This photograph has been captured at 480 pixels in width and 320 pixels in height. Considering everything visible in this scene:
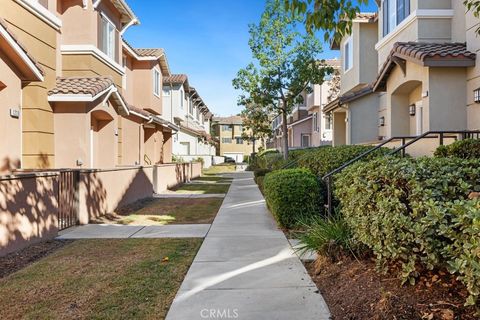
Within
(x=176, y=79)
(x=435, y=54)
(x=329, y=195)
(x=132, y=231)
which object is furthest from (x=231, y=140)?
(x=329, y=195)

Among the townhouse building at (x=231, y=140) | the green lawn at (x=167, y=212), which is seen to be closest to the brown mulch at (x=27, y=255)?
the green lawn at (x=167, y=212)

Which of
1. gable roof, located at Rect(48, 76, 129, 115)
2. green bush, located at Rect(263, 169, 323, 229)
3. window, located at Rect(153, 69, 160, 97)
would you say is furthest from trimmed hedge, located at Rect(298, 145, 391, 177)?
window, located at Rect(153, 69, 160, 97)

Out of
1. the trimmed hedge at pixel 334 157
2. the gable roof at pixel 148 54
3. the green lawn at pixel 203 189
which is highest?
the gable roof at pixel 148 54

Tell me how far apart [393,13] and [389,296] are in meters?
12.7

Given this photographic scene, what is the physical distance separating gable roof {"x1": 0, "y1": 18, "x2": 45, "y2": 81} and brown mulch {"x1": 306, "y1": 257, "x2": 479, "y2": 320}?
8.22m

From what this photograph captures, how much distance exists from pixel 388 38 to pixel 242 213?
8701 mm

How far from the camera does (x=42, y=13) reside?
11234mm

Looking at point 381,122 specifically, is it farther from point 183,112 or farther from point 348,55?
point 183,112

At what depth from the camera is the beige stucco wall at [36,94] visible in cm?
1038

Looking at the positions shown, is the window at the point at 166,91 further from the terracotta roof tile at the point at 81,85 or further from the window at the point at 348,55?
the terracotta roof tile at the point at 81,85

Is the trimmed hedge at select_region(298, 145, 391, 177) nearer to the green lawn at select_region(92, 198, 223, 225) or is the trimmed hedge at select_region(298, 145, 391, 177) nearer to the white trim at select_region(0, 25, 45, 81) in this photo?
the green lawn at select_region(92, 198, 223, 225)

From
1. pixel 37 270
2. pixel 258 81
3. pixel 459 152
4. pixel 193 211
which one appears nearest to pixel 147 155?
pixel 258 81

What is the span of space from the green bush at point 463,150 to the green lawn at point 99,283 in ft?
16.9

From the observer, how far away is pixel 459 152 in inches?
271
